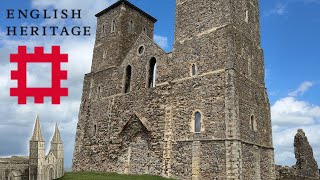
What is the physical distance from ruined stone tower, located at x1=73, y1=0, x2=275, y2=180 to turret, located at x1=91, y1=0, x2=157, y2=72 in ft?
3.12

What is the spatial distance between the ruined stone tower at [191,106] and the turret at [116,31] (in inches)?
37.5

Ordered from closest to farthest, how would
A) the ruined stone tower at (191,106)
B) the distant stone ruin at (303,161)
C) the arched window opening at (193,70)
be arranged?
the ruined stone tower at (191,106), the arched window opening at (193,70), the distant stone ruin at (303,161)

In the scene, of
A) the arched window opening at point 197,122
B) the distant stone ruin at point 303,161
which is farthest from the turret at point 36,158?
the distant stone ruin at point 303,161

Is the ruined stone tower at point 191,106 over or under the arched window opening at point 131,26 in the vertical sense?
under

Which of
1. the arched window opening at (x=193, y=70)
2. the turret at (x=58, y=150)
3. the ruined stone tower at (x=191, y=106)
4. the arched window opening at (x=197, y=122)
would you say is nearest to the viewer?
the turret at (x=58, y=150)

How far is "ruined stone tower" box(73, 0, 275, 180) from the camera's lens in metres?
22.1

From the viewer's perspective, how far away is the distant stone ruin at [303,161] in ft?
89.5

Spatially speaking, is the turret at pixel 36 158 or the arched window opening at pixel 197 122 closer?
the turret at pixel 36 158

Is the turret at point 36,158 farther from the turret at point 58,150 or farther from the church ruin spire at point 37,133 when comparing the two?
the turret at point 58,150

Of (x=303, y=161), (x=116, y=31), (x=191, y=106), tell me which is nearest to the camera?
(x=191, y=106)

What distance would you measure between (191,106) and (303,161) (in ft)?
36.3

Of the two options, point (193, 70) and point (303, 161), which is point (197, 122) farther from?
point (303, 161)

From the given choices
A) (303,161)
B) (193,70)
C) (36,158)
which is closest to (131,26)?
(193,70)

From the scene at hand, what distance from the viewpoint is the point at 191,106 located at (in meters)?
23.7
